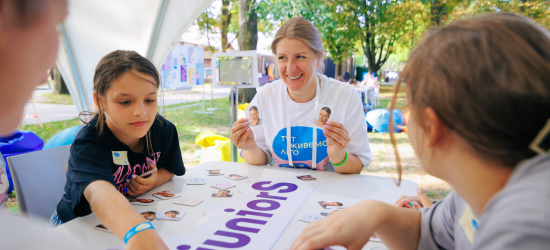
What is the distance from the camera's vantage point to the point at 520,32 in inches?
23.5

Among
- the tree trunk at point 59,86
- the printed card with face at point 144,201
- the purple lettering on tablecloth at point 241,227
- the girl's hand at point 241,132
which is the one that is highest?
the tree trunk at point 59,86

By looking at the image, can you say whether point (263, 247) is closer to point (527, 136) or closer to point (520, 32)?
point (527, 136)

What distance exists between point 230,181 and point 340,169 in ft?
2.15

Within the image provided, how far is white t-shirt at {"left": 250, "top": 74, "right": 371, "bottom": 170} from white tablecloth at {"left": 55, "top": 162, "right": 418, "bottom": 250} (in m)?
0.26

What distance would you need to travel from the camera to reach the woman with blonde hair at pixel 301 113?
2146 millimetres

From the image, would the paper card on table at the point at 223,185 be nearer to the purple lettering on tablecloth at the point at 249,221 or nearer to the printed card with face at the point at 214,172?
the purple lettering on tablecloth at the point at 249,221

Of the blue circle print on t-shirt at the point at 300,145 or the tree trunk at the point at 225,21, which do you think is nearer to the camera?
the blue circle print on t-shirt at the point at 300,145

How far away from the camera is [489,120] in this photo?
58 centimetres

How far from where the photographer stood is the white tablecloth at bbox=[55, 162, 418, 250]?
1147 mm

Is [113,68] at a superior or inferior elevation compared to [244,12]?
inferior

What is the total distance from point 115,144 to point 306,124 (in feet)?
4.04

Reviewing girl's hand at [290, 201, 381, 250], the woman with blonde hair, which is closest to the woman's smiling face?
the woman with blonde hair

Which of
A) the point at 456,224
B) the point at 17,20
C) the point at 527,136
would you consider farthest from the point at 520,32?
the point at 17,20

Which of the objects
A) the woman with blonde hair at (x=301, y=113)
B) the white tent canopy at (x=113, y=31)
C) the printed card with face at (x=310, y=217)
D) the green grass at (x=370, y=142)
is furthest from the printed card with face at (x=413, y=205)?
the white tent canopy at (x=113, y=31)
